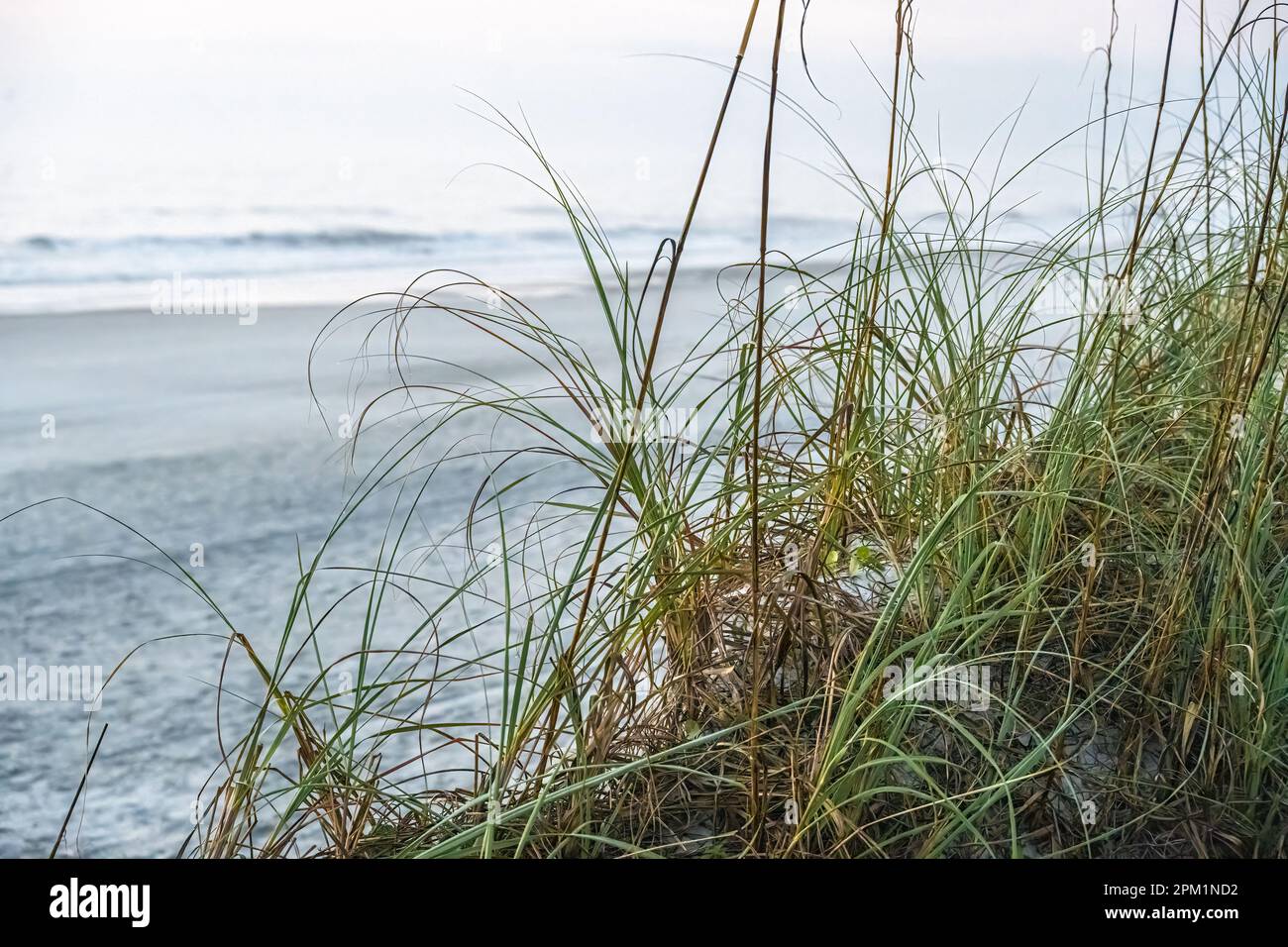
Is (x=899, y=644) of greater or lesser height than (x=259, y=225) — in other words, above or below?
below

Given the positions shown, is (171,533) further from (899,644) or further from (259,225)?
(259,225)

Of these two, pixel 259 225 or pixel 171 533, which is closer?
pixel 171 533

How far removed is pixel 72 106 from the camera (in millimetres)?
10203

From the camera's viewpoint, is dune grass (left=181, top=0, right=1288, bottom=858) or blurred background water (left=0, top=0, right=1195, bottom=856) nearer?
dune grass (left=181, top=0, right=1288, bottom=858)

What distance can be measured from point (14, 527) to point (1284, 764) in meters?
3.20

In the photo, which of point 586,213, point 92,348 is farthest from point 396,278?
point 586,213

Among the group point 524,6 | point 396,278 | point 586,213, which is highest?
point 524,6

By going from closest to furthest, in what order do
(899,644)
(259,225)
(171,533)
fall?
(899,644) → (171,533) → (259,225)

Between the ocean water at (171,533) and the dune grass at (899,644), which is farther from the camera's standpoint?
the ocean water at (171,533)

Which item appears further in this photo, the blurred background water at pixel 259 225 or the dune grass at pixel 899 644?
the blurred background water at pixel 259 225

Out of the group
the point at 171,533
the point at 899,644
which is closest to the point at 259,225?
the point at 171,533

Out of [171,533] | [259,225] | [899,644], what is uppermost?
[259,225]

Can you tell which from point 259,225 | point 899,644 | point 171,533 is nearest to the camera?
point 899,644
